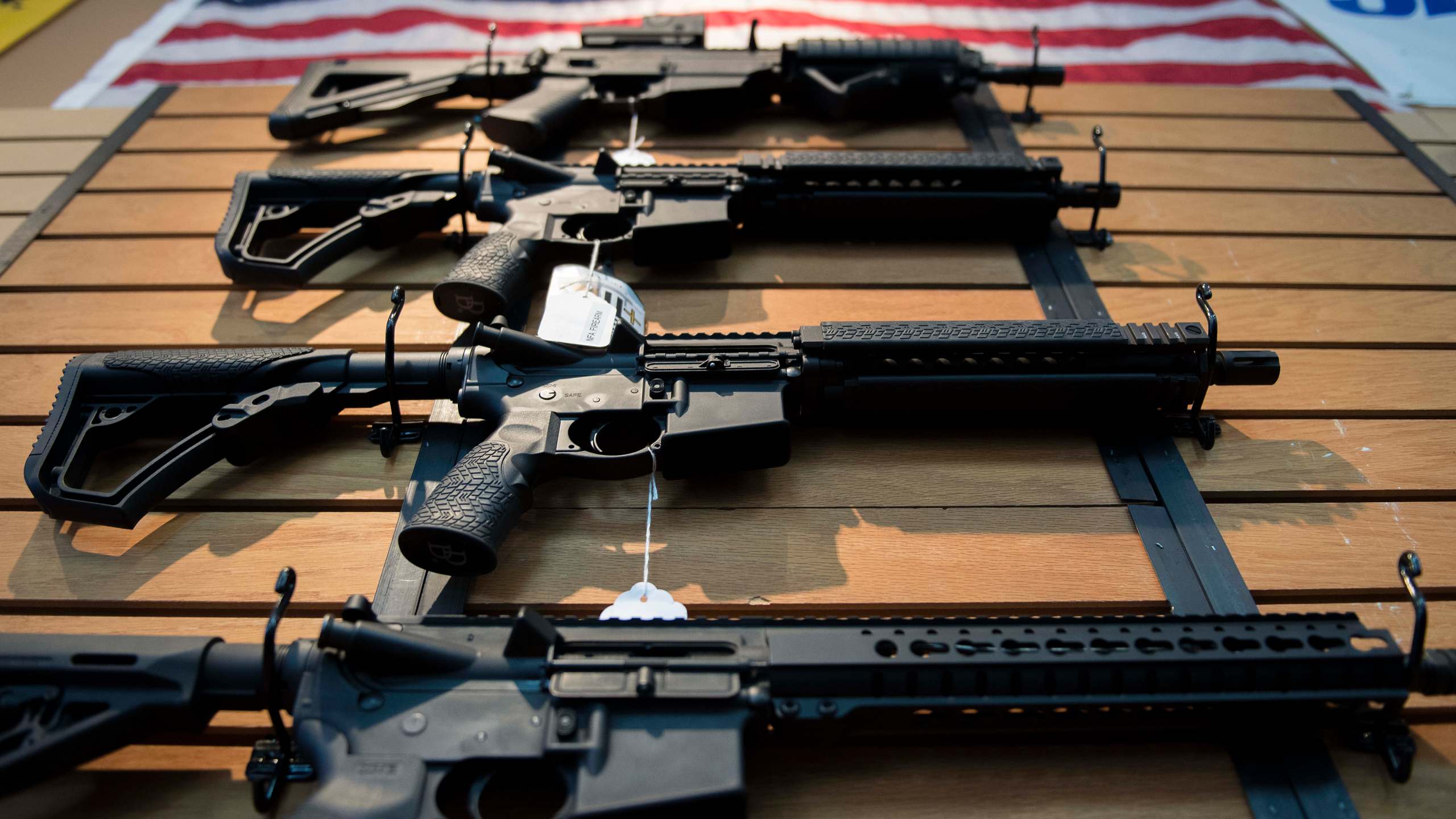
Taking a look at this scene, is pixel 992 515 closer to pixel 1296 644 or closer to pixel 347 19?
pixel 1296 644

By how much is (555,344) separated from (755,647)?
1.05m

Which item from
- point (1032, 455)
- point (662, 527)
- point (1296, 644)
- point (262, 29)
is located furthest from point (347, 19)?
point (1296, 644)

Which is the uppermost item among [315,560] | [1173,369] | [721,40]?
[721,40]

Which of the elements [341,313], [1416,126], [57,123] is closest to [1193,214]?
[1416,126]

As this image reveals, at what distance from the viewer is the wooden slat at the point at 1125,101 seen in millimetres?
3986

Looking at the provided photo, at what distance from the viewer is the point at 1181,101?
13.4 feet

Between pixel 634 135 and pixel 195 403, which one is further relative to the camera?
pixel 634 135

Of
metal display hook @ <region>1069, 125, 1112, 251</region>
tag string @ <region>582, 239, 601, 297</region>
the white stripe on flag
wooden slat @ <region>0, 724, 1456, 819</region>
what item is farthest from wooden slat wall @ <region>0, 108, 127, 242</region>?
metal display hook @ <region>1069, 125, 1112, 251</region>

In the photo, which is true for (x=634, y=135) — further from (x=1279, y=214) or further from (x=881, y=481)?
(x=1279, y=214)

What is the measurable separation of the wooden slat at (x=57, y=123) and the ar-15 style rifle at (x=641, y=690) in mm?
3098

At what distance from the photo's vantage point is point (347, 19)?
16.3ft

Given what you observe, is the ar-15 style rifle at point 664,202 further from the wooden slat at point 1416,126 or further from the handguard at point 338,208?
the wooden slat at point 1416,126

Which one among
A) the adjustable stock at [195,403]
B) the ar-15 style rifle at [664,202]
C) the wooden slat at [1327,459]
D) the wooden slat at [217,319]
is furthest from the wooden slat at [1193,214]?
the adjustable stock at [195,403]

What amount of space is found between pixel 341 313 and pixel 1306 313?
3.22 meters
